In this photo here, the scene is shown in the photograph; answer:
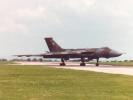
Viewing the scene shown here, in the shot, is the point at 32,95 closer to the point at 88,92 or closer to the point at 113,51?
the point at 88,92

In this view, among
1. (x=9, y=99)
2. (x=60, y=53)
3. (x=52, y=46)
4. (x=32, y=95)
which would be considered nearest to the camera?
(x=9, y=99)

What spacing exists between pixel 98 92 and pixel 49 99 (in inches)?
140

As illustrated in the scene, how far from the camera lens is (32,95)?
17797mm

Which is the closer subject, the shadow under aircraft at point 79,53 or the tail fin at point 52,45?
the shadow under aircraft at point 79,53

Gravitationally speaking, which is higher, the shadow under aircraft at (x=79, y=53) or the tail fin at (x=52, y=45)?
the tail fin at (x=52, y=45)

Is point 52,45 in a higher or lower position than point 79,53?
higher

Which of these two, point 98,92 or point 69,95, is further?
point 98,92

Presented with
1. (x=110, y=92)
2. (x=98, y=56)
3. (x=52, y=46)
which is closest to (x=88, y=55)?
(x=98, y=56)

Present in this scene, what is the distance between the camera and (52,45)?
282 feet

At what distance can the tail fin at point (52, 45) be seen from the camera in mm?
84375

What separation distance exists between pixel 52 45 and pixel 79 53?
11.4 metres

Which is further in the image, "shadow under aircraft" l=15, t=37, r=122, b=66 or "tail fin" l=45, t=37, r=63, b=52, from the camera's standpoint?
"tail fin" l=45, t=37, r=63, b=52

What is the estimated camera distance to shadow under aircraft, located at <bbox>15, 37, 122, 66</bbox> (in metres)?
71.9

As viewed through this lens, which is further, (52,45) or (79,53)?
(52,45)
